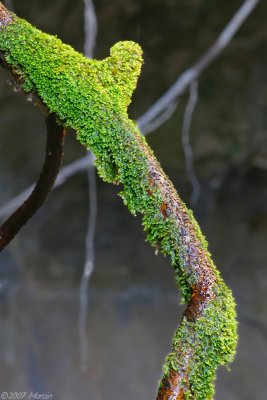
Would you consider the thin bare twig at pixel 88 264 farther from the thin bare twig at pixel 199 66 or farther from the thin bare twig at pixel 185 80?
the thin bare twig at pixel 199 66

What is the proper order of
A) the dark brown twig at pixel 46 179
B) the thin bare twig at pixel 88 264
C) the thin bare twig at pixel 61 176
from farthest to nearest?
the thin bare twig at pixel 88 264
the thin bare twig at pixel 61 176
the dark brown twig at pixel 46 179

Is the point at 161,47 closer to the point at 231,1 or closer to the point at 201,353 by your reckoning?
the point at 231,1

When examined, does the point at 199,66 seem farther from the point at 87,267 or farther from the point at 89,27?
the point at 87,267

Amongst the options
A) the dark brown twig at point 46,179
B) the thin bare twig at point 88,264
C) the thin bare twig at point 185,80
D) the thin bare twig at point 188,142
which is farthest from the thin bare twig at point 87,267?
the dark brown twig at point 46,179

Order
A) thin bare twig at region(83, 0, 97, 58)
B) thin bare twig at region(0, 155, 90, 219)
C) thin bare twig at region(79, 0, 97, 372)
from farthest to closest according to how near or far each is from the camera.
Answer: thin bare twig at region(79, 0, 97, 372)
thin bare twig at region(0, 155, 90, 219)
thin bare twig at region(83, 0, 97, 58)

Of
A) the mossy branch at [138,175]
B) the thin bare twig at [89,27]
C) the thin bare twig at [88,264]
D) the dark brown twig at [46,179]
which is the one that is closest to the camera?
the mossy branch at [138,175]

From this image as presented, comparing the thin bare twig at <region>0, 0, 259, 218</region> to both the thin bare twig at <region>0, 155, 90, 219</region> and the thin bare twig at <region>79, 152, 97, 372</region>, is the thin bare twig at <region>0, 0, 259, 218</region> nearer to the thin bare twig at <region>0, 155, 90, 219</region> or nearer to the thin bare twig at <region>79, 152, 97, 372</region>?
the thin bare twig at <region>0, 155, 90, 219</region>

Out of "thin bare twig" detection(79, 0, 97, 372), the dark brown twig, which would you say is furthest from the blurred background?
the dark brown twig
